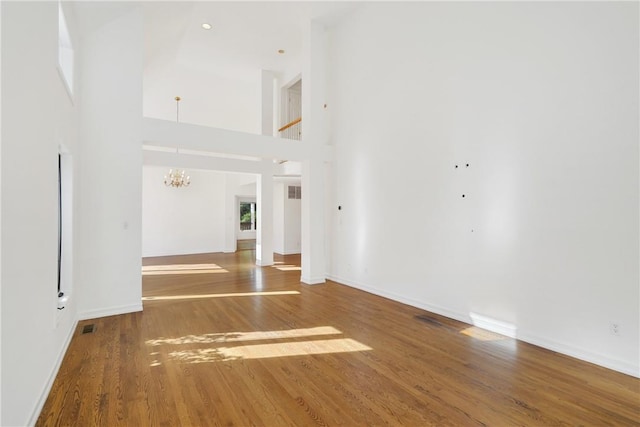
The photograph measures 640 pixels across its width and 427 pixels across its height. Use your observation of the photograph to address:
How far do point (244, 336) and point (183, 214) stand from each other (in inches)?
307

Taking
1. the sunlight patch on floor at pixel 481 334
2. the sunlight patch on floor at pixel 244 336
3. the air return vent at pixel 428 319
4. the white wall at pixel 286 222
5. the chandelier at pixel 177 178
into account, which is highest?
the chandelier at pixel 177 178

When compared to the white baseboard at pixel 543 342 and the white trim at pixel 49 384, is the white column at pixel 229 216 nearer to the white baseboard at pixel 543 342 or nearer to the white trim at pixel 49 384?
the white baseboard at pixel 543 342

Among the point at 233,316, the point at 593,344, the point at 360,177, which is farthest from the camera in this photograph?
the point at 360,177

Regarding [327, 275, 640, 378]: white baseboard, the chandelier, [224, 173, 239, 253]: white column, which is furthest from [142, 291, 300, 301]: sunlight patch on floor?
[224, 173, 239, 253]: white column

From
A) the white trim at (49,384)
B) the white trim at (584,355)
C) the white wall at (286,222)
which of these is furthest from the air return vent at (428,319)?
the white wall at (286,222)

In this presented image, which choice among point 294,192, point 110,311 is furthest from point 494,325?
point 294,192

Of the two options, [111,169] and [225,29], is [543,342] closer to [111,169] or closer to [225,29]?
[111,169]

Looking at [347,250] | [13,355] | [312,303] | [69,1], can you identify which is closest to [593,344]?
[312,303]

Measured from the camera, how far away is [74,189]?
3.70 metres

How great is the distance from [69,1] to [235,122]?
21.5 feet

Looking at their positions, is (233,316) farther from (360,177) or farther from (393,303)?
(360,177)

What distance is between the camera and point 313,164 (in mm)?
6109

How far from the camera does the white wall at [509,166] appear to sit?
9.21 feet

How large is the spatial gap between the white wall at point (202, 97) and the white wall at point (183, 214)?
1812 mm
